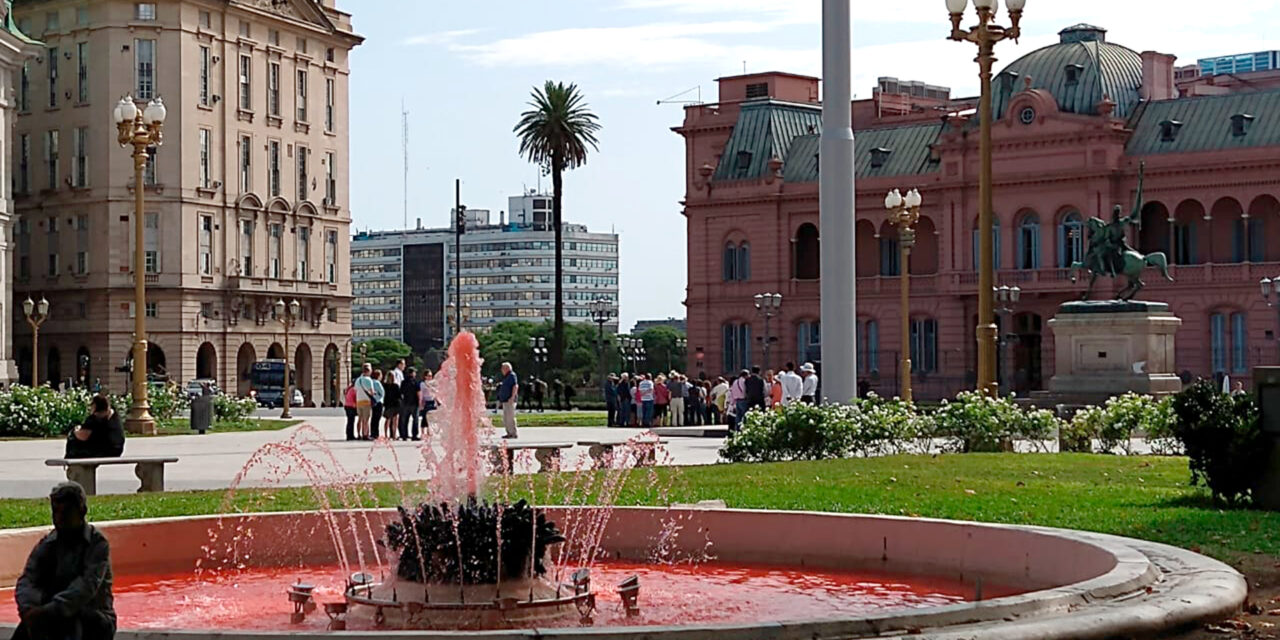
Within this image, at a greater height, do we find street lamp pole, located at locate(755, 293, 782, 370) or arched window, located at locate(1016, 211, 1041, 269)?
arched window, located at locate(1016, 211, 1041, 269)

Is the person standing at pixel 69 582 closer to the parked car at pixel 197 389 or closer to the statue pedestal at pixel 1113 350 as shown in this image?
the statue pedestal at pixel 1113 350

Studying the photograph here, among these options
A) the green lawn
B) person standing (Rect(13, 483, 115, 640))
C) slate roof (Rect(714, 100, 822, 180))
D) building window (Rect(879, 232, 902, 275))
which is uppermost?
slate roof (Rect(714, 100, 822, 180))

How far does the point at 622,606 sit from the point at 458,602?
1.17 metres

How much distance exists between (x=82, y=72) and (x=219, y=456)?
57.9 m

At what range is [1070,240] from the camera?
73.1 metres

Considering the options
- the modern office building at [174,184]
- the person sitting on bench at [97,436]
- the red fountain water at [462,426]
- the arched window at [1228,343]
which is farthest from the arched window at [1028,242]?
the red fountain water at [462,426]

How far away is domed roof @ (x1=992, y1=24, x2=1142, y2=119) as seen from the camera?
74000 millimetres

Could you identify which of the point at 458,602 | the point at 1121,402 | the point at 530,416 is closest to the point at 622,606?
the point at 458,602

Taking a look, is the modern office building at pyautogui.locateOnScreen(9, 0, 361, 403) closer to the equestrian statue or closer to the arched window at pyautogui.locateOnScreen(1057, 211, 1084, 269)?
the arched window at pyautogui.locateOnScreen(1057, 211, 1084, 269)

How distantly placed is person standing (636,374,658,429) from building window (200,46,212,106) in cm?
4321

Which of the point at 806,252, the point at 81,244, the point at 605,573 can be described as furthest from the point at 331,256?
the point at 605,573

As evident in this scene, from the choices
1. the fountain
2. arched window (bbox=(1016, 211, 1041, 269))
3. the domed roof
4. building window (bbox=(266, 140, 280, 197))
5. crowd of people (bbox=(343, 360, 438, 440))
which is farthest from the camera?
building window (bbox=(266, 140, 280, 197))

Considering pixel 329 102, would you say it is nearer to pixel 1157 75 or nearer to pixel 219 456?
pixel 1157 75

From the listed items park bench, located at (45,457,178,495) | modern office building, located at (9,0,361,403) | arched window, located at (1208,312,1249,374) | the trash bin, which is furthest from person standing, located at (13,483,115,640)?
modern office building, located at (9,0,361,403)
